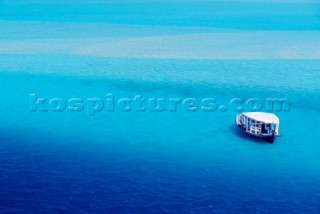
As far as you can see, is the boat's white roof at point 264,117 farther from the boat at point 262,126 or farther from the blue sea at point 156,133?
the blue sea at point 156,133

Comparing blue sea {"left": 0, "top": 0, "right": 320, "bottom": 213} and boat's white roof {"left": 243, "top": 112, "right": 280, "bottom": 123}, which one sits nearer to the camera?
blue sea {"left": 0, "top": 0, "right": 320, "bottom": 213}

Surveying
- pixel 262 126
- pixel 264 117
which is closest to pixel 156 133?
pixel 262 126

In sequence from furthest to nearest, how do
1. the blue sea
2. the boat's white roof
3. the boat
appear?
the boat's white roof, the boat, the blue sea

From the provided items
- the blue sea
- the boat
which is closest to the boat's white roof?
the boat

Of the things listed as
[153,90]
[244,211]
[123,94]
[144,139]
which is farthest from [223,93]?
[244,211]

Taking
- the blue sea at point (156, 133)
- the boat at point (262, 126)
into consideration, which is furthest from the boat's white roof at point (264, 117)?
the blue sea at point (156, 133)

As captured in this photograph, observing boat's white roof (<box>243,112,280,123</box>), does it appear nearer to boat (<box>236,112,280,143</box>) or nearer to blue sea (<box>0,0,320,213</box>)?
boat (<box>236,112,280,143</box>)

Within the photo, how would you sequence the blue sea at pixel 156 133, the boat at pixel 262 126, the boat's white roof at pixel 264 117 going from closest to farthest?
1. the blue sea at pixel 156 133
2. the boat at pixel 262 126
3. the boat's white roof at pixel 264 117
